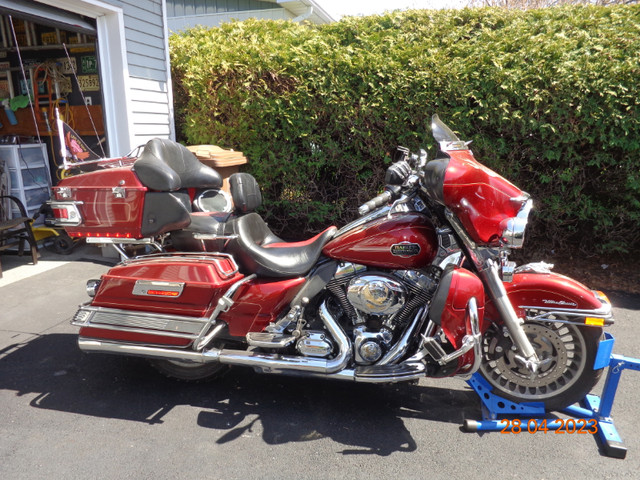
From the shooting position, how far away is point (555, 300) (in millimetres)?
2695

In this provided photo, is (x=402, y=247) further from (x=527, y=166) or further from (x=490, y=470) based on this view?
(x=527, y=166)

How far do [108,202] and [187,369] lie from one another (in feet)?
3.96

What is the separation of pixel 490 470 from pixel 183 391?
1.95 metres

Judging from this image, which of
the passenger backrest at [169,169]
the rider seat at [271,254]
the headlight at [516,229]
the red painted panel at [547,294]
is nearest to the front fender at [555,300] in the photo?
the red painted panel at [547,294]

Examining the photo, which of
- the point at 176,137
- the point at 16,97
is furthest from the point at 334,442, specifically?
the point at 16,97

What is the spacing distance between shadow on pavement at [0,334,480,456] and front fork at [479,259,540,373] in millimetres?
629

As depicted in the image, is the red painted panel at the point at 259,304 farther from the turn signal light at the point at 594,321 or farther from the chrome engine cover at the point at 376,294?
the turn signal light at the point at 594,321

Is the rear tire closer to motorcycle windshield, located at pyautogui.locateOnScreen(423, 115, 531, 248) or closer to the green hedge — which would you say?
motorcycle windshield, located at pyautogui.locateOnScreen(423, 115, 531, 248)

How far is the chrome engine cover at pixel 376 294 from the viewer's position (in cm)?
275

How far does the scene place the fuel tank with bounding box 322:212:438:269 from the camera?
2770mm

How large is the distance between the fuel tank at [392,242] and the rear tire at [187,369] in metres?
1.23

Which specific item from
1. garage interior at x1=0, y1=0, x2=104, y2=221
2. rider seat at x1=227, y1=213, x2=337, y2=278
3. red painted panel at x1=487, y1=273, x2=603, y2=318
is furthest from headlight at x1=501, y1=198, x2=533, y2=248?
garage interior at x1=0, y1=0, x2=104, y2=221

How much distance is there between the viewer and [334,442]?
276cm

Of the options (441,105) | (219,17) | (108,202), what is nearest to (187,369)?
(108,202)
